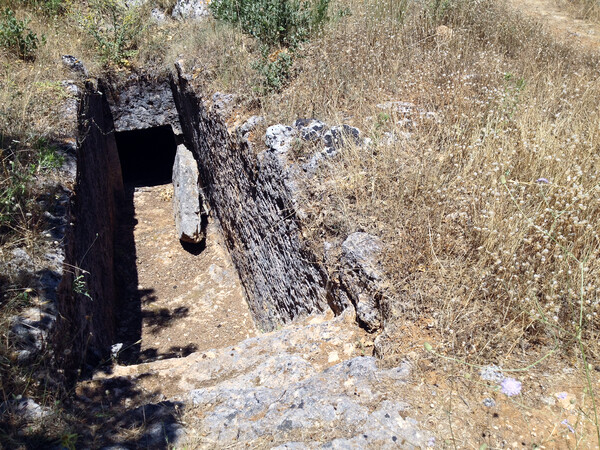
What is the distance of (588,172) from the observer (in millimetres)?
3354

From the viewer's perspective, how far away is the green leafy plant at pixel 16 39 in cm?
641

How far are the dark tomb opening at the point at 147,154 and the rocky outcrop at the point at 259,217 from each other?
200 cm

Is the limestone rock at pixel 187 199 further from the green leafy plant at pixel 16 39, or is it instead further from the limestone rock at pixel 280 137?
the limestone rock at pixel 280 137

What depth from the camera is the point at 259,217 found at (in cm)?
517

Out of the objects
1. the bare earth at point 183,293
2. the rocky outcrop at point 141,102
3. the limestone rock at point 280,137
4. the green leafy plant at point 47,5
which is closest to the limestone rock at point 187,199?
the bare earth at point 183,293

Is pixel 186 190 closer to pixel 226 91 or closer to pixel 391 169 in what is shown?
pixel 226 91

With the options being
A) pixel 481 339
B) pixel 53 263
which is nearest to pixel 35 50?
pixel 53 263

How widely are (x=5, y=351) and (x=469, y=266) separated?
9.33 ft

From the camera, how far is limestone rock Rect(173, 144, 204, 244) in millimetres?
7156

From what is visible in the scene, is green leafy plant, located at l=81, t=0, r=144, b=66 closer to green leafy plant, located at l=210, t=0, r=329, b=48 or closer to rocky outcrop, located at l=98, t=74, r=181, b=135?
rocky outcrop, located at l=98, t=74, r=181, b=135

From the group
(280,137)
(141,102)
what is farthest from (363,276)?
(141,102)

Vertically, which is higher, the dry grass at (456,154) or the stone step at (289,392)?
the dry grass at (456,154)

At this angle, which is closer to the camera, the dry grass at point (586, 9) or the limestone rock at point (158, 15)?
the dry grass at point (586, 9)

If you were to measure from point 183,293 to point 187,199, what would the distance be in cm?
169
